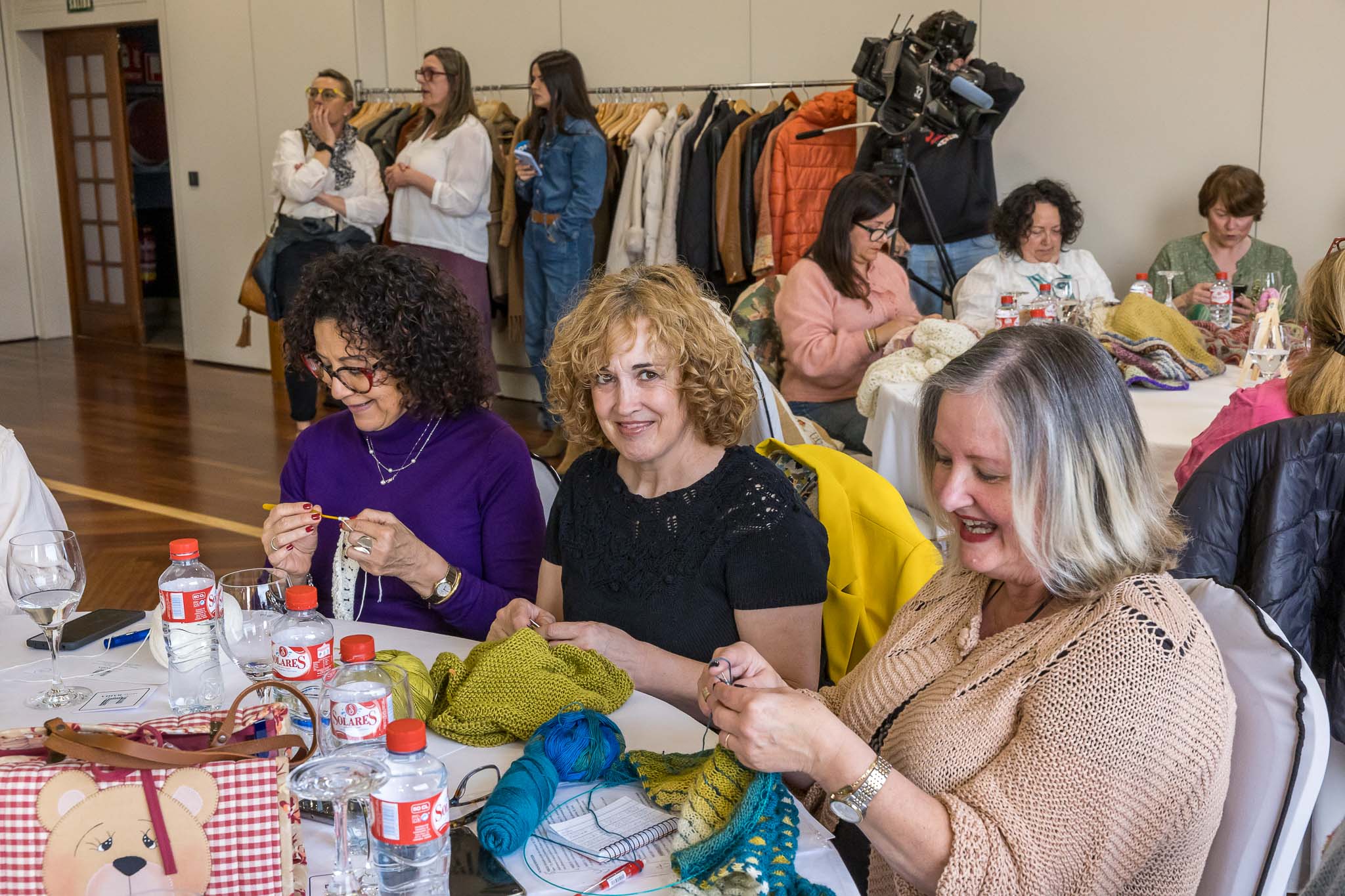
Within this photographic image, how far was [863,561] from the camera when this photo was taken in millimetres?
2070

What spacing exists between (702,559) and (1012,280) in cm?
332

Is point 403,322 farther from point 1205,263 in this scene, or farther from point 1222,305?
point 1205,263

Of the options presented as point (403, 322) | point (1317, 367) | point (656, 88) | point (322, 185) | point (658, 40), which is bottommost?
point (1317, 367)

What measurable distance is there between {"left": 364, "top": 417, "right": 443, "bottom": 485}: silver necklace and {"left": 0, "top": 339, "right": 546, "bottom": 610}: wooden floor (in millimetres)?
1919

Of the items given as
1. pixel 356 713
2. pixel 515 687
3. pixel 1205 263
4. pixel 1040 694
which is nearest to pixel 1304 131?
pixel 1205 263

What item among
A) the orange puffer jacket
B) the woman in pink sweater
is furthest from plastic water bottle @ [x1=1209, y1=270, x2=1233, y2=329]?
the orange puffer jacket

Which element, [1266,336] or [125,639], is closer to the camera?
[125,639]

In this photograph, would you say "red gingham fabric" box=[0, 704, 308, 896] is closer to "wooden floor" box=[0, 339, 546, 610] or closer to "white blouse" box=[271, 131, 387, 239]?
"wooden floor" box=[0, 339, 546, 610]

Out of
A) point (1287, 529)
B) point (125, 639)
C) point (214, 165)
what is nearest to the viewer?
point (125, 639)

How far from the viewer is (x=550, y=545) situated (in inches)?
82.9

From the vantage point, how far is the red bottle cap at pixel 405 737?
108 cm

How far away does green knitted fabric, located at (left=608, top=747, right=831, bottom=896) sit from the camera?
3.86 feet

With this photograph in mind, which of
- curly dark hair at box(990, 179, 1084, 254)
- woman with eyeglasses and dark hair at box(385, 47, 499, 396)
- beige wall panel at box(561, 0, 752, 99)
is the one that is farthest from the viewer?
beige wall panel at box(561, 0, 752, 99)

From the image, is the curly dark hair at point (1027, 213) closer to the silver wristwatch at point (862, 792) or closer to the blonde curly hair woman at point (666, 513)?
the blonde curly hair woman at point (666, 513)
